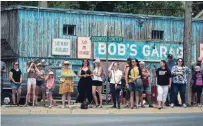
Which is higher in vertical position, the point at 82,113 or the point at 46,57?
the point at 46,57

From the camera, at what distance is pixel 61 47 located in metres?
32.8

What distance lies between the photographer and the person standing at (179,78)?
830 inches

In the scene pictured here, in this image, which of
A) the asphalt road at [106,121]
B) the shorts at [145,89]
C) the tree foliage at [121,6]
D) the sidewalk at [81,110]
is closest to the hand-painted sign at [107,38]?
the shorts at [145,89]

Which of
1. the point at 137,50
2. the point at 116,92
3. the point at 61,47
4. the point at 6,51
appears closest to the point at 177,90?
the point at 116,92

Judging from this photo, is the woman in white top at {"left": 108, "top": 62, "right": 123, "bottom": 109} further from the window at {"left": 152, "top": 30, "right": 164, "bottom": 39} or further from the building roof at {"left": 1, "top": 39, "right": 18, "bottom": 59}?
the window at {"left": 152, "top": 30, "right": 164, "bottom": 39}

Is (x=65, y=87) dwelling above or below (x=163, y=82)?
below

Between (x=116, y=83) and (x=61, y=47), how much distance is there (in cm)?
1249

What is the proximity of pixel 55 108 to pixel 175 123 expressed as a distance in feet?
20.4

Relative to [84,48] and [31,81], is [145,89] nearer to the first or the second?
[31,81]

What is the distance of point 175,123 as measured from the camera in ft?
49.8

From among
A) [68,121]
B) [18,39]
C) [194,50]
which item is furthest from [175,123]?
[194,50]

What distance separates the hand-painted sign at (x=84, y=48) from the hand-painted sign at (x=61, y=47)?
26.0 inches

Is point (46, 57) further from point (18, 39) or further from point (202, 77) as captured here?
point (202, 77)

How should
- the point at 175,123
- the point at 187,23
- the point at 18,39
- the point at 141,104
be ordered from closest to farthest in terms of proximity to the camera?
1. the point at 175,123
2. the point at 141,104
3. the point at 187,23
4. the point at 18,39
